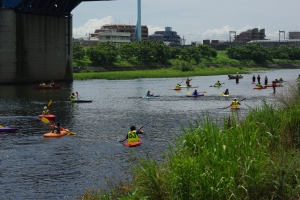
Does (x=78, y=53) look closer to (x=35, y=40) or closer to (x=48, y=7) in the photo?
(x=48, y=7)

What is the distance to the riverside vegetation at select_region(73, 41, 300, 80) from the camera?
9720 cm

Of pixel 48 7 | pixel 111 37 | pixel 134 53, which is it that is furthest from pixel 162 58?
pixel 111 37

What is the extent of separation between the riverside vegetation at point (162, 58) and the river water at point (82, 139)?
39532 mm

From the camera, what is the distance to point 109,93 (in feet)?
193

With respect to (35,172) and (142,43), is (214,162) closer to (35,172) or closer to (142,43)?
(35,172)

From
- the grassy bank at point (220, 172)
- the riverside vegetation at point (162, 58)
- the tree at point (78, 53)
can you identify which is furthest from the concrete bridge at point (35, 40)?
the grassy bank at point (220, 172)

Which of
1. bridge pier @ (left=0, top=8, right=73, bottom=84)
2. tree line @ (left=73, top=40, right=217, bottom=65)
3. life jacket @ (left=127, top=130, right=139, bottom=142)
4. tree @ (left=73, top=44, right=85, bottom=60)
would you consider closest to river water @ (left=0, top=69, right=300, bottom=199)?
life jacket @ (left=127, top=130, right=139, bottom=142)

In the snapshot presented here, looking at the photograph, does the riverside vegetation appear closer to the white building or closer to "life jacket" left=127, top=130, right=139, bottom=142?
the white building

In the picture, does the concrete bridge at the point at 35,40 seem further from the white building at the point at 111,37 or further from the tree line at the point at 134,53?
the white building at the point at 111,37

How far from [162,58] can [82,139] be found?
9559cm

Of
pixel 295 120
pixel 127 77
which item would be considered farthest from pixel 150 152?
pixel 127 77

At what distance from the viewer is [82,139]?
92.1ft

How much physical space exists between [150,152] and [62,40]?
187ft

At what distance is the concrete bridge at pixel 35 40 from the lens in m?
67.6
